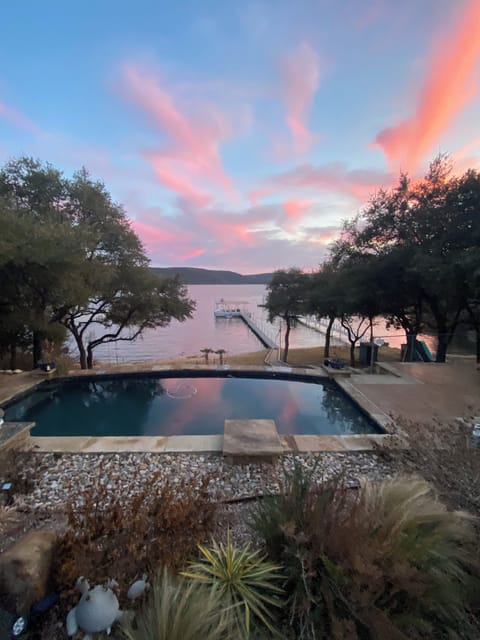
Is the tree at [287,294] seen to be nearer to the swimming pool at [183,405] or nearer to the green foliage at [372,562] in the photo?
the swimming pool at [183,405]

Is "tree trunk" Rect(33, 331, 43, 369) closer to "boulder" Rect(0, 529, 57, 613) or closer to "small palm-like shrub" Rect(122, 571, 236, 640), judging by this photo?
"boulder" Rect(0, 529, 57, 613)

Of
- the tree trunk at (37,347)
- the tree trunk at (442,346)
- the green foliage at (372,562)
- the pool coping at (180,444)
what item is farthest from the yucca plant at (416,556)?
the tree trunk at (37,347)

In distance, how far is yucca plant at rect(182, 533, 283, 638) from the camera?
1.56 meters

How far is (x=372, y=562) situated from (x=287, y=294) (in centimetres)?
1765

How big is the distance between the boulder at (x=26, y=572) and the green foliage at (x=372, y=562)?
1.25 meters

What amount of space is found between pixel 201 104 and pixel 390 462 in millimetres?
9549

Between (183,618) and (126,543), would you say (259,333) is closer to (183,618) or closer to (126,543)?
(126,543)

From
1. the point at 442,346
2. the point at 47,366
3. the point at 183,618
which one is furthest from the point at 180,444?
the point at 442,346

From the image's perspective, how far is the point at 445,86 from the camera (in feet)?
23.1

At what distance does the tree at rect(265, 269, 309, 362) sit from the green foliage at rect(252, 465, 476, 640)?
1631 centimetres

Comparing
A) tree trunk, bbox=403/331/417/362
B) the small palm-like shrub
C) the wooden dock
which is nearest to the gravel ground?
the small palm-like shrub

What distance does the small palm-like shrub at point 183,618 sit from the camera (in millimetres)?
1341

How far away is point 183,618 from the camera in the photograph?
137 centimetres

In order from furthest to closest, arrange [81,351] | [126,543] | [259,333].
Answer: [259,333] → [81,351] → [126,543]
